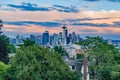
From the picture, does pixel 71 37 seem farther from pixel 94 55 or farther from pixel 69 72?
pixel 69 72

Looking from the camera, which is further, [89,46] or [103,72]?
[89,46]

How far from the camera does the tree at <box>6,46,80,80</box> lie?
45.0 m

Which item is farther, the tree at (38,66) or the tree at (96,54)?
the tree at (96,54)

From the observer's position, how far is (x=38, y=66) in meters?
45.1

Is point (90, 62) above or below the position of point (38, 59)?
below

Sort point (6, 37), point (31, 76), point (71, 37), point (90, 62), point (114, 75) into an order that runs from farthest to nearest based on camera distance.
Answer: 1. point (71, 37)
2. point (6, 37)
3. point (90, 62)
4. point (114, 75)
5. point (31, 76)

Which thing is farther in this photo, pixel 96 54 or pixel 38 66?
pixel 96 54

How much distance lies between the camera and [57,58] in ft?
153

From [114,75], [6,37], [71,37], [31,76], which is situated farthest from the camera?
[71,37]

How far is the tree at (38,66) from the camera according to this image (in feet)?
148

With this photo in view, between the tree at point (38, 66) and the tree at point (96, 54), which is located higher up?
the tree at point (38, 66)

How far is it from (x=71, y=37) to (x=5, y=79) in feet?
497

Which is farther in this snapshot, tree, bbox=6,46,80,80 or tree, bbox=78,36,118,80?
tree, bbox=78,36,118,80

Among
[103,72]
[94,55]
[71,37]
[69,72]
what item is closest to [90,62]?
[94,55]
